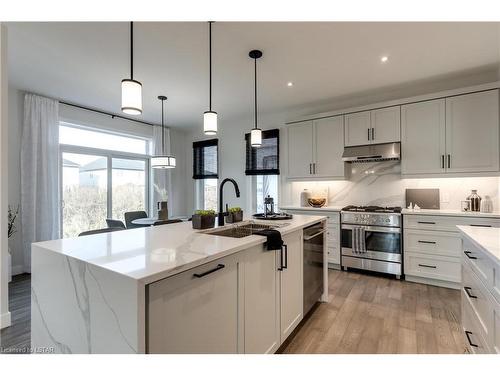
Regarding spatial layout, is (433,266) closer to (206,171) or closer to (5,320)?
(206,171)

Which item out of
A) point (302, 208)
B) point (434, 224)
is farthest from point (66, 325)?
point (434, 224)

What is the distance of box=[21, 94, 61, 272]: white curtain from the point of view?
3.64 meters

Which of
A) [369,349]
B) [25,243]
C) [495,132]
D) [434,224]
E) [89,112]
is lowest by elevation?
[369,349]

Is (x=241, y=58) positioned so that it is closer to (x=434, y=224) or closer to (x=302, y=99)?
(x=302, y=99)

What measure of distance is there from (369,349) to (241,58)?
299cm

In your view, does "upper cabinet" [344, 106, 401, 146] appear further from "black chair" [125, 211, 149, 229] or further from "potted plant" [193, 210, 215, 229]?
"black chair" [125, 211, 149, 229]

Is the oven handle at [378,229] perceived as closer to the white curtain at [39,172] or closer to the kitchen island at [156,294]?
the kitchen island at [156,294]

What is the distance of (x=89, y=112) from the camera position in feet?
14.5

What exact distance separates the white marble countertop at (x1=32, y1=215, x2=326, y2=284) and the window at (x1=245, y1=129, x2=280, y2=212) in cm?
323

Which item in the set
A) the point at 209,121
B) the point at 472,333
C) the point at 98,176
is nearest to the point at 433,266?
the point at 472,333

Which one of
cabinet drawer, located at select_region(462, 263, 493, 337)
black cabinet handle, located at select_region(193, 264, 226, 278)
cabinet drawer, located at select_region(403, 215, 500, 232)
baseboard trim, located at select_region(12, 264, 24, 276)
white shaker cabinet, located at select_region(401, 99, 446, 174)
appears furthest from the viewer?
baseboard trim, located at select_region(12, 264, 24, 276)

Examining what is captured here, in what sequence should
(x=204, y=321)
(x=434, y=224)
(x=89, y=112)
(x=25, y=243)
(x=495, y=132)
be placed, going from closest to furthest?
1. (x=204, y=321)
2. (x=495, y=132)
3. (x=434, y=224)
4. (x=25, y=243)
5. (x=89, y=112)

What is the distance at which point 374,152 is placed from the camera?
357 centimetres

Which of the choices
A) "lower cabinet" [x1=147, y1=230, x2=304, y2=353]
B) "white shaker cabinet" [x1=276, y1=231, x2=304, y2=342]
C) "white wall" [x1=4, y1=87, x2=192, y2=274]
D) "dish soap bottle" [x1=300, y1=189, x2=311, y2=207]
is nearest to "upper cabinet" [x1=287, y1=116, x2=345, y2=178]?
"dish soap bottle" [x1=300, y1=189, x2=311, y2=207]
